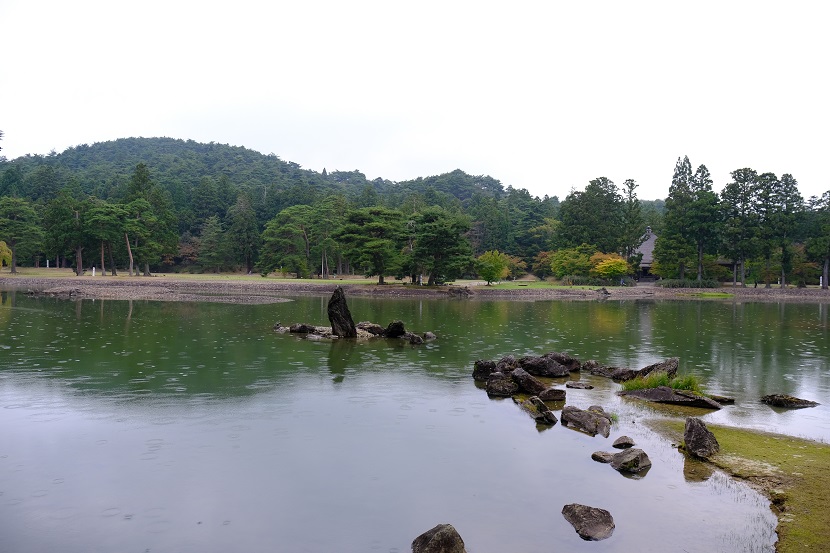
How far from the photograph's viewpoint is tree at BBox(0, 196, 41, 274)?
228ft

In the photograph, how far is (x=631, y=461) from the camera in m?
9.98

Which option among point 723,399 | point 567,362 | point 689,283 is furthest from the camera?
point 689,283

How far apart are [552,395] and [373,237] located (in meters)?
48.1

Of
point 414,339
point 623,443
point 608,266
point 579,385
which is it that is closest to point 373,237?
point 608,266

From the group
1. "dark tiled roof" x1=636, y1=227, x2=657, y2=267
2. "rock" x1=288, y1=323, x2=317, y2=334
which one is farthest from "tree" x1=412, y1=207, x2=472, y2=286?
"dark tiled roof" x1=636, y1=227, x2=657, y2=267

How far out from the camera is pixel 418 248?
193ft

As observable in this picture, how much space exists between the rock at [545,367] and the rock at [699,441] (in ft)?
23.2

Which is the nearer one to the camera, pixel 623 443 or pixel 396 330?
pixel 623 443

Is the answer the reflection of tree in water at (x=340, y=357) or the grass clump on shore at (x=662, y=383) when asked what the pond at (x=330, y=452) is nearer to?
the reflection of tree in water at (x=340, y=357)

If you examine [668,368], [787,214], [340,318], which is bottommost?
[668,368]

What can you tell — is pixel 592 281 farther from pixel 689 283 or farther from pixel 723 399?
pixel 723 399

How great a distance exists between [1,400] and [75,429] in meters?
3.53

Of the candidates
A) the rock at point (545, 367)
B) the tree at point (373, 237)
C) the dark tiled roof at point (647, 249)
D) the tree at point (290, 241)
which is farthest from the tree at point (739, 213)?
the rock at point (545, 367)

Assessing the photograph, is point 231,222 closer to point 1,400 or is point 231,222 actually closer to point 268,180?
point 268,180
